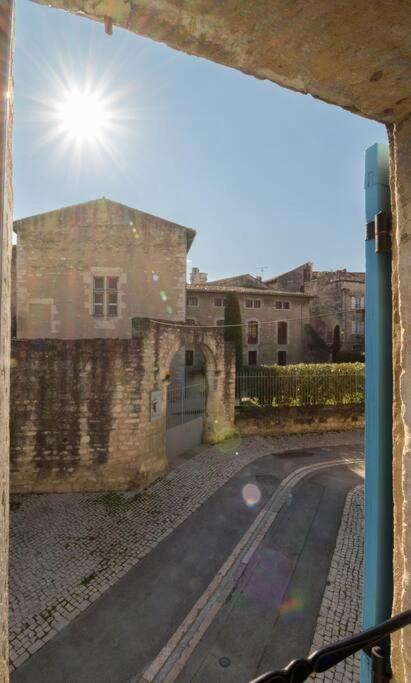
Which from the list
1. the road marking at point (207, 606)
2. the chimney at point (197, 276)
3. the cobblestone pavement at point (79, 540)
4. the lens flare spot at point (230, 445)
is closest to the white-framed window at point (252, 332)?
the chimney at point (197, 276)

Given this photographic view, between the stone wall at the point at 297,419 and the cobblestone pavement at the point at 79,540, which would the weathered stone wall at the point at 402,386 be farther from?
the stone wall at the point at 297,419

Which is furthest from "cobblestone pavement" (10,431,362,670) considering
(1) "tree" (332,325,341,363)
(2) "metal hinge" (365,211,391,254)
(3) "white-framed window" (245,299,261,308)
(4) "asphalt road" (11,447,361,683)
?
(1) "tree" (332,325,341,363)

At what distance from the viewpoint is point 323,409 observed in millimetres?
13219

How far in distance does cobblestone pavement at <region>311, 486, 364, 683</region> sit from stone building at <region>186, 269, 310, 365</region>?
18448mm

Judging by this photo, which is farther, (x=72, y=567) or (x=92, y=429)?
(x=92, y=429)

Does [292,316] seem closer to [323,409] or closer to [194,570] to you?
[323,409]

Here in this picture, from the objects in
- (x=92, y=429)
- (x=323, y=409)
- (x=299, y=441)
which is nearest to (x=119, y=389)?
(x=92, y=429)

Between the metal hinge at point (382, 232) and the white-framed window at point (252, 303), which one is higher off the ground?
the white-framed window at point (252, 303)

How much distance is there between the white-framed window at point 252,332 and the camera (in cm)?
2488

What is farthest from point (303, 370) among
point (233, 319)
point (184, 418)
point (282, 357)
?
point (282, 357)

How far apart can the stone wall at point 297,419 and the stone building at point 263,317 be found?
11592 millimetres

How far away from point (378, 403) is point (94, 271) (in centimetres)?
1539

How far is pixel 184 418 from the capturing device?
496 inches

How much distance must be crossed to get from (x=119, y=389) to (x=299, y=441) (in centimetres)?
733
